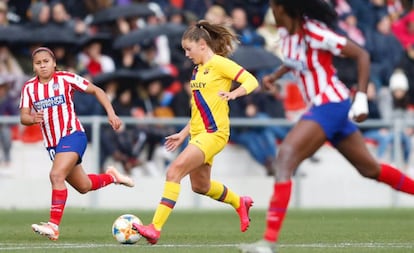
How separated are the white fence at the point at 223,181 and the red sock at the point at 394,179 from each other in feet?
28.6

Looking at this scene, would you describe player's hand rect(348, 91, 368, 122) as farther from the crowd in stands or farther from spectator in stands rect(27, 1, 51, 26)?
spectator in stands rect(27, 1, 51, 26)

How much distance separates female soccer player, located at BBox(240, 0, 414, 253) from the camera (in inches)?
379

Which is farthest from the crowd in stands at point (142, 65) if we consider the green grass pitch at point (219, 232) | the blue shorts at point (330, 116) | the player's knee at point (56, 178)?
the blue shorts at point (330, 116)

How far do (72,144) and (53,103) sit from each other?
0.47m

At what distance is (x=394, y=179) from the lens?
10.8 metres

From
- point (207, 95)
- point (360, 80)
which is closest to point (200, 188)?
point (207, 95)

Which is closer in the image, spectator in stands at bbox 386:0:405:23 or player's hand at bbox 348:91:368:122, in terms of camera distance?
player's hand at bbox 348:91:368:122

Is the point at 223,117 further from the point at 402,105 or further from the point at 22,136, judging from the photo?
the point at 402,105

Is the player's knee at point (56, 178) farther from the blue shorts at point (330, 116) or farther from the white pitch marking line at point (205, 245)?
the blue shorts at point (330, 116)

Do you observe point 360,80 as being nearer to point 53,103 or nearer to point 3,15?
point 53,103

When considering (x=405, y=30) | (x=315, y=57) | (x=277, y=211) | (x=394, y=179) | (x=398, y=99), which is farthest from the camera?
(x=405, y=30)

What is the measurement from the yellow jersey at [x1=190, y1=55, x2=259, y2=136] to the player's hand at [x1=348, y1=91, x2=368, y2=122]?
2.40 metres

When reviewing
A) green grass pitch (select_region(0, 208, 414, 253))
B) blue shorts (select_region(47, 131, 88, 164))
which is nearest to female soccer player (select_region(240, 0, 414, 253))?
green grass pitch (select_region(0, 208, 414, 253))

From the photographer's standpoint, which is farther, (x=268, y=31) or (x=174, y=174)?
(x=268, y=31)
